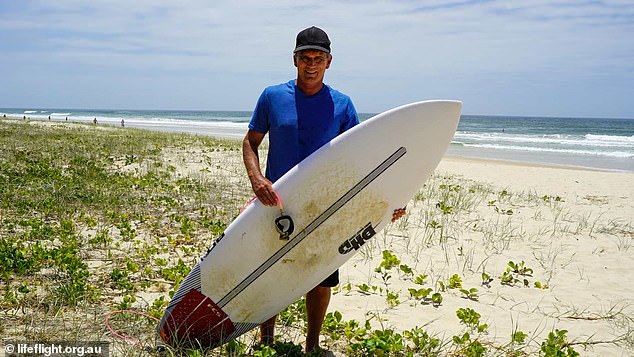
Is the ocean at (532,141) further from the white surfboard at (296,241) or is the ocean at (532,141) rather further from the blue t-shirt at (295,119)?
the blue t-shirt at (295,119)

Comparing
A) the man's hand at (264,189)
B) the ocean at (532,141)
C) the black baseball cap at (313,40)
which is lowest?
the ocean at (532,141)

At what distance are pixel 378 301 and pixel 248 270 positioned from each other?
134cm

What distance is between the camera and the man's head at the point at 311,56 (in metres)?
2.72

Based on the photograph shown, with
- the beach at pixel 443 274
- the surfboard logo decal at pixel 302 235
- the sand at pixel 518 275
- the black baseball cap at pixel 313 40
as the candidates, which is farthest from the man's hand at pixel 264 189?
the sand at pixel 518 275

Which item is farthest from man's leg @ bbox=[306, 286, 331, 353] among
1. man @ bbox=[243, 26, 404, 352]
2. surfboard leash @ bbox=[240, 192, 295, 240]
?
surfboard leash @ bbox=[240, 192, 295, 240]

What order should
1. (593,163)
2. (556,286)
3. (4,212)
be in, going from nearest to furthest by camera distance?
1. (556,286)
2. (4,212)
3. (593,163)

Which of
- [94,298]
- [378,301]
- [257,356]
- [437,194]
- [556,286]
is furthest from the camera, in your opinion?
[437,194]

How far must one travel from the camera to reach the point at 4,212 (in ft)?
17.9

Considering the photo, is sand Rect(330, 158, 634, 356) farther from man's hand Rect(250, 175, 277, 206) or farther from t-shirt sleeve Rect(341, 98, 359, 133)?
t-shirt sleeve Rect(341, 98, 359, 133)

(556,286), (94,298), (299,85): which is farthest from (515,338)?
(94,298)

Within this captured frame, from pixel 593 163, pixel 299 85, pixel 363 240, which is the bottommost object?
pixel 593 163

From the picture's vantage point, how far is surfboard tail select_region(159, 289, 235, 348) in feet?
9.91

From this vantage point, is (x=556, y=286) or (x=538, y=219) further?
(x=538, y=219)

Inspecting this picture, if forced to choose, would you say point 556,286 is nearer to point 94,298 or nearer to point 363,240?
point 363,240
